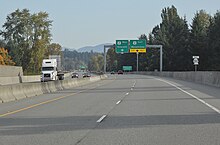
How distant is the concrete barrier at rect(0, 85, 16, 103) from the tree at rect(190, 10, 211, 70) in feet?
276

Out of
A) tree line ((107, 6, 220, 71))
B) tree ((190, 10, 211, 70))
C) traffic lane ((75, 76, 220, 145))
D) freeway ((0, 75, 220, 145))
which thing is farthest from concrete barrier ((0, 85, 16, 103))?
tree ((190, 10, 211, 70))

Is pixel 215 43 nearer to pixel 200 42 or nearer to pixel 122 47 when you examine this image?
pixel 200 42

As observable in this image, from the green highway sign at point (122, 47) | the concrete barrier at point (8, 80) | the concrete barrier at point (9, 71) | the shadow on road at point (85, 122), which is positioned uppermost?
the green highway sign at point (122, 47)

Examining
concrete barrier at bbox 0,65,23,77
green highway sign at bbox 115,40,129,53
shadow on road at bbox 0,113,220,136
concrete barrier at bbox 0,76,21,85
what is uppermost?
green highway sign at bbox 115,40,129,53

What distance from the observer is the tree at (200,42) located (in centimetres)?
10791

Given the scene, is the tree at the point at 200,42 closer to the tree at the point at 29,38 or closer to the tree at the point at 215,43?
the tree at the point at 215,43

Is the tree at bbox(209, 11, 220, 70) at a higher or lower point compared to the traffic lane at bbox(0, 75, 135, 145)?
higher

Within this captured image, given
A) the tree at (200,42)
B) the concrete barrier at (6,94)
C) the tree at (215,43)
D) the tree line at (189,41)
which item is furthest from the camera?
the tree at (200,42)

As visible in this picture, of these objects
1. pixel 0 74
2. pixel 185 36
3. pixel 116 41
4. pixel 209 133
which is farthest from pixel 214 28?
pixel 209 133

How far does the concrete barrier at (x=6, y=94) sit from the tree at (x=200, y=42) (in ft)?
276

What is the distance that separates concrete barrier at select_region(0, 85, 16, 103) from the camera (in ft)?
80.3

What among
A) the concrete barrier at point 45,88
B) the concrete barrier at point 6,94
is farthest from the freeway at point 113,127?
the concrete barrier at point 45,88

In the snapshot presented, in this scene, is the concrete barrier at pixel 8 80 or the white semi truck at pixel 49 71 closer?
the concrete barrier at pixel 8 80

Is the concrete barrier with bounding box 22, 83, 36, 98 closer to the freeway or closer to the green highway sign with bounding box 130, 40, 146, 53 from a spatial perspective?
the freeway
